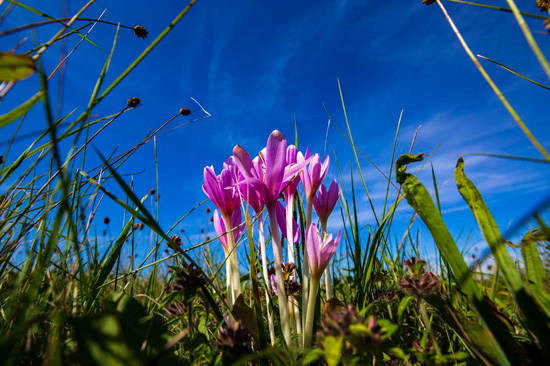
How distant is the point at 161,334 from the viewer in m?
0.86

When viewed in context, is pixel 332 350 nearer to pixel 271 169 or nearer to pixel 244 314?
pixel 244 314

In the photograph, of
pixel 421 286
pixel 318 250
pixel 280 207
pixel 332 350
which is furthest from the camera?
pixel 280 207

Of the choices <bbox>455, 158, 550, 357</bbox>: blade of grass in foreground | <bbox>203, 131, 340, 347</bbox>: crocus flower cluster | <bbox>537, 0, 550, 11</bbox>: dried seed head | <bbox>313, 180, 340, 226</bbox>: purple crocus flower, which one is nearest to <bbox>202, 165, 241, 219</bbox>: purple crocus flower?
<bbox>203, 131, 340, 347</bbox>: crocus flower cluster

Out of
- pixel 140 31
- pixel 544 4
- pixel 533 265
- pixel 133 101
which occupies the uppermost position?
pixel 140 31

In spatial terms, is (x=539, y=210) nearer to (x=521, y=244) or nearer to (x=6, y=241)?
(x=521, y=244)

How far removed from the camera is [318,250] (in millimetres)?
1058

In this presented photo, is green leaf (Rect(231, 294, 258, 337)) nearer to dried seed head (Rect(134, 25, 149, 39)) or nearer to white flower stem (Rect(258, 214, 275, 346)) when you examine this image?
white flower stem (Rect(258, 214, 275, 346))

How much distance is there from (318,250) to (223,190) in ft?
1.65

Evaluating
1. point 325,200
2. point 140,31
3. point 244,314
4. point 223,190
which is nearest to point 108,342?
point 244,314

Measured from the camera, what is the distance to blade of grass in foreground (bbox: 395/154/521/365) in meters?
0.83

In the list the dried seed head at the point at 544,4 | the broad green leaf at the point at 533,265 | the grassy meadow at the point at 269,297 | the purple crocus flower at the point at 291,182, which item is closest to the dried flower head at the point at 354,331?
the grassy meadow at the point at 269,297

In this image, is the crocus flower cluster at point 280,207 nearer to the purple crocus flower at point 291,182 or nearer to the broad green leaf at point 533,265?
the purple crocus flower at point 291,182

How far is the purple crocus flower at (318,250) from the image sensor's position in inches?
41.5

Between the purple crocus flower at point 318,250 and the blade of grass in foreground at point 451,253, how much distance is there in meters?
0.29
